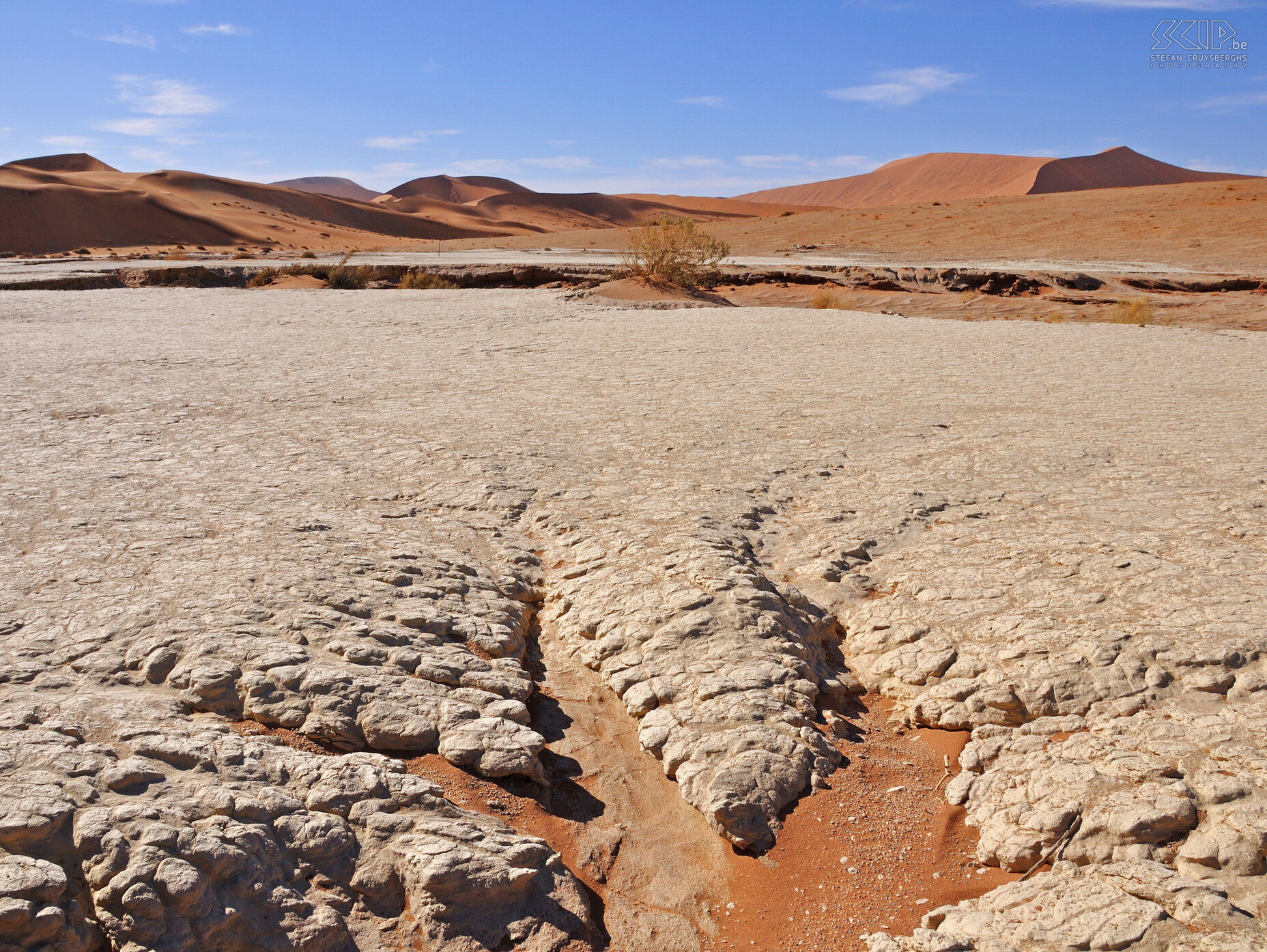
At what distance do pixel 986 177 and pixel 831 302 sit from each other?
74.0 metres

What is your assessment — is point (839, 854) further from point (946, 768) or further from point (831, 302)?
point (831, 302)

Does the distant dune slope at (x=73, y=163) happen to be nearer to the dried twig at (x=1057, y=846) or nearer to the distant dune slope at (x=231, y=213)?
the distant dune slope at (x=231, y=213)

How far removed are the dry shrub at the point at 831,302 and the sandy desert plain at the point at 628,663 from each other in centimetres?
640

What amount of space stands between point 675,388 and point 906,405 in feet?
4.93

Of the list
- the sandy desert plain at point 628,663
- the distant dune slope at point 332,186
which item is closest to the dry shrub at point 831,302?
the sandy desert plain at point 628,663

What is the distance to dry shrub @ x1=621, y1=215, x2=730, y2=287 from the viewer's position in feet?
44.4

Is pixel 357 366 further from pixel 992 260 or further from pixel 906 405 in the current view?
pixel 992 260

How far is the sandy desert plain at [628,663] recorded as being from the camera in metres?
1.81

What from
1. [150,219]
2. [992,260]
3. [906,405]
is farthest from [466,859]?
[150,219]

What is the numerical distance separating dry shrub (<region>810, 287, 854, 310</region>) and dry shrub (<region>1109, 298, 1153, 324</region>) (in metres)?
3.31

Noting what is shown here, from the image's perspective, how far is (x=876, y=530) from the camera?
3.53 meters

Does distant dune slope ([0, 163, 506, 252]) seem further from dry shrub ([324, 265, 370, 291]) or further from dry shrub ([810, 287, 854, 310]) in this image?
dry shrub ([810, 287, 854, 310])

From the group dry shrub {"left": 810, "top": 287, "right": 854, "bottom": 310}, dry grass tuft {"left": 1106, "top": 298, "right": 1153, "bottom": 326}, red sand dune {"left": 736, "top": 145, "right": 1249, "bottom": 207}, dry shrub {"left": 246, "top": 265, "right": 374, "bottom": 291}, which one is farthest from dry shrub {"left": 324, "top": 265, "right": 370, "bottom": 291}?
red sand dune {"left": 736, "top": 145, "right": 1249, "bottom": 207}

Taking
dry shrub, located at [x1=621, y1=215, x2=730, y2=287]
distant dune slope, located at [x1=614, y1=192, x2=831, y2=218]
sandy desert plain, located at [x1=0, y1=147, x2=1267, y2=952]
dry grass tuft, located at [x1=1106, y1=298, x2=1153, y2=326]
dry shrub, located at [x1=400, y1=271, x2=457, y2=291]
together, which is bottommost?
sandy desert plain, located at [x1=0, y1=147, x2=1267, y2=952]
